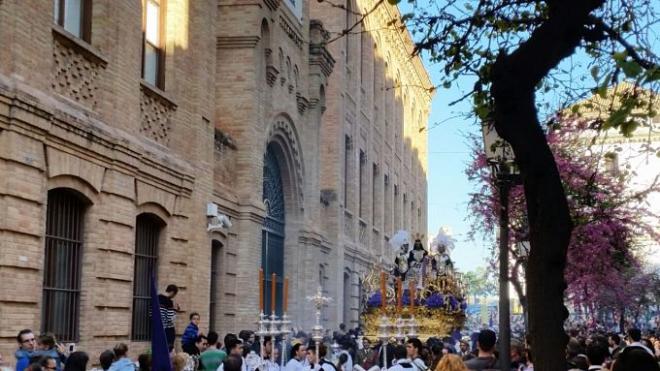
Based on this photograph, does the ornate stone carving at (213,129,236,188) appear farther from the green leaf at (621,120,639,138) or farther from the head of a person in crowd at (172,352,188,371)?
the green leaf at (621,120,639,138)

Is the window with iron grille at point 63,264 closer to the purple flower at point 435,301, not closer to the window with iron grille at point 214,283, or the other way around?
the window with iron grille at point 214,283

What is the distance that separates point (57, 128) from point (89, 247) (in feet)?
7.05

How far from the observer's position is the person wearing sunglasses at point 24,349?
11406 millimetres

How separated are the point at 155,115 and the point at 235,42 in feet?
19.5

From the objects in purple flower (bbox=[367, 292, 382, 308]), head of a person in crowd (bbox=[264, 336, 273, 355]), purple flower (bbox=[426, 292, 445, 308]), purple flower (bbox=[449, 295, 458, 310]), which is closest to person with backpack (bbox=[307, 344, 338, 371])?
head of a person in crowd (bbox=[264, 336, 273, 355])

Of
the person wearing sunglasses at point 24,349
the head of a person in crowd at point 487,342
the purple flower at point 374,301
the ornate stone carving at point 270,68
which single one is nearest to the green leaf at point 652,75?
the head of a person in crowd at point 487,342

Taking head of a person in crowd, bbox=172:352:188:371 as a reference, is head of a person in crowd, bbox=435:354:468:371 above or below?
above

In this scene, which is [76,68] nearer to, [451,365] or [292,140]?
[451,365]

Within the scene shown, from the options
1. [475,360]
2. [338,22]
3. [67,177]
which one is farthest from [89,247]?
[338,22]

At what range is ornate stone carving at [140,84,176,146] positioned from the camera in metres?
17.6

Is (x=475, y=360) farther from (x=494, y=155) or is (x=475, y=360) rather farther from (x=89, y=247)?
(x=89, y=247)

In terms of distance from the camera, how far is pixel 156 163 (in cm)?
1739

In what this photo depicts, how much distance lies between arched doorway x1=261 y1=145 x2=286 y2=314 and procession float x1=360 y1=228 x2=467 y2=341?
288 cm

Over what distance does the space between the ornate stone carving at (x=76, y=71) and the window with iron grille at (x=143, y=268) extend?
119 inches
